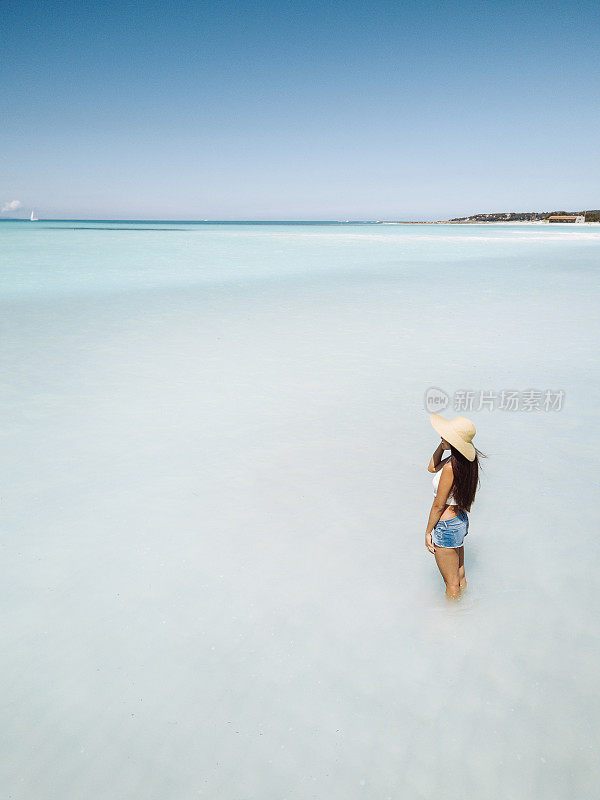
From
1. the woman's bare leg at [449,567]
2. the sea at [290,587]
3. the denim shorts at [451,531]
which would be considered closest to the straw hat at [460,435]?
the denim shorts at [451,531]

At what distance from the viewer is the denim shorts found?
279cm

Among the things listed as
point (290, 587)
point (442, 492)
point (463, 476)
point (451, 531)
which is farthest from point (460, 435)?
point (290, 587)

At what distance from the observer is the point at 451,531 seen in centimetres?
280

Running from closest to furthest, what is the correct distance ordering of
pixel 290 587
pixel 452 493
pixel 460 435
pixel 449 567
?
pixel 460 435 → pixel 452 493 → pixel 449 567 → pixel 290 587

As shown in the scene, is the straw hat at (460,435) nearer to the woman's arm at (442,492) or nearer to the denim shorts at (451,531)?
the woman's arm at (442,492)

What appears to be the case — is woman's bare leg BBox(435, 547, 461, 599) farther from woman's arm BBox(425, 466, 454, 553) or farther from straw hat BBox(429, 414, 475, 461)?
straw hat BBox(429, 414, 475, 461)


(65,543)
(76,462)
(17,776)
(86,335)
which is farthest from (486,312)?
(17,776)

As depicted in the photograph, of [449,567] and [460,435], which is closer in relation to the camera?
[460,435]

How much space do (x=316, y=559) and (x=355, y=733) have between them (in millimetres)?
1188

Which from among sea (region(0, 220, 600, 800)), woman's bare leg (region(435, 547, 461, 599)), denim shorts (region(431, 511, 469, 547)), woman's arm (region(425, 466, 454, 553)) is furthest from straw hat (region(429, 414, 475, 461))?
sea (region(0, 220, 600, 800))

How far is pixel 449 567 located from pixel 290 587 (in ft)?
3.13

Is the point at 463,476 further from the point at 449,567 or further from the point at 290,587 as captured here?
the point at 290,587

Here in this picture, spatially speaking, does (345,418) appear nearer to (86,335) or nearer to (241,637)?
(241,637)

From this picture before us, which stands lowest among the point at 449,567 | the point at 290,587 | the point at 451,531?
the point at 290,587
